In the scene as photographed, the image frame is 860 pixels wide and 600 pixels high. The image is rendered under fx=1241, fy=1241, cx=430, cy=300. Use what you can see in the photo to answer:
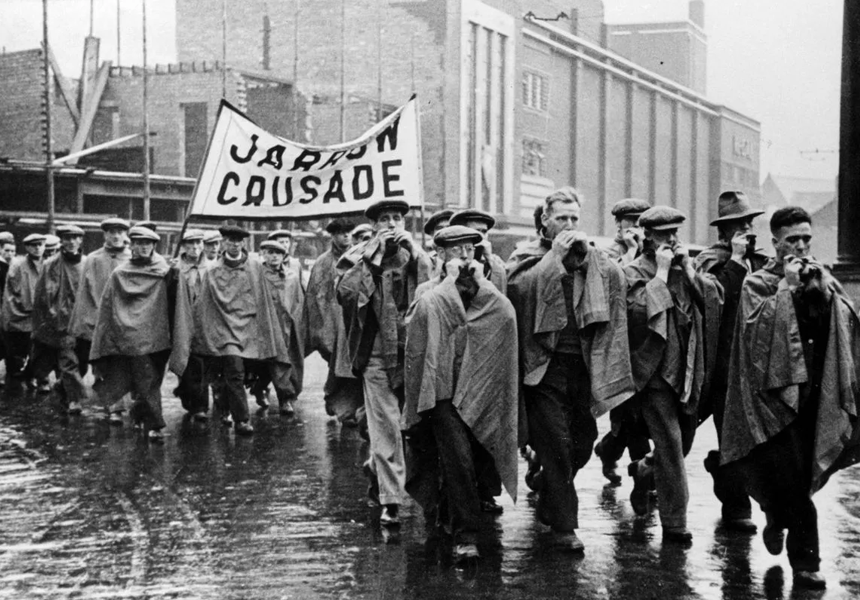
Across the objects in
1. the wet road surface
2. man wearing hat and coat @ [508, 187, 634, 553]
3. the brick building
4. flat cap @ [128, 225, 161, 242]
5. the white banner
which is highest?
the brick building

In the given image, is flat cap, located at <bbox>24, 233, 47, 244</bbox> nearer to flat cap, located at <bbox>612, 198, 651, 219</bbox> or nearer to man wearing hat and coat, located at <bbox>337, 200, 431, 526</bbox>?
man wearing hat and coat, located at <bbox>337, 200, 431, 526</bbox>

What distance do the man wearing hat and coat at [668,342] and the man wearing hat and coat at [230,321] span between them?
5.17 m

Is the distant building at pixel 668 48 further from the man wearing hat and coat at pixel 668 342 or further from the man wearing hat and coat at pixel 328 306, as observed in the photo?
the man wearing hat and coat at pixel 668 342

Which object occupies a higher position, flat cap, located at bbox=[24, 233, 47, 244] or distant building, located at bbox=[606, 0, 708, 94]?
distant building, located at bbox=[606, 0, 708, 94]

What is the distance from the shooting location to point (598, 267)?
697 cm

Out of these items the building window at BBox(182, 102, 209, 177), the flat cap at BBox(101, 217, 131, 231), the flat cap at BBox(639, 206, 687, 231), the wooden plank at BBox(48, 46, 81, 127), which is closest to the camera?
the flat cap at BBox(639, 206, 687, 231)

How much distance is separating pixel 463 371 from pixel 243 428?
16.5 ft

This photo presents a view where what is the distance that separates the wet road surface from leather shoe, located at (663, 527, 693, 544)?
0.18 ft

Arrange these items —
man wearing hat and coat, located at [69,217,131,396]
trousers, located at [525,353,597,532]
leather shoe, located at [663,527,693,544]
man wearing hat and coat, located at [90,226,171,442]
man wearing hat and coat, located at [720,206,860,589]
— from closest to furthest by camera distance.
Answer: man wearing hat and coat, located at [720,206,860,589] < trousers, located at [525,353,597,532] < leather shoe, located at [663,527,693,544] < man wearing hat and coat, located at [90,226,171,442] < man wearing hat and coat, located at [69,217,131,396]

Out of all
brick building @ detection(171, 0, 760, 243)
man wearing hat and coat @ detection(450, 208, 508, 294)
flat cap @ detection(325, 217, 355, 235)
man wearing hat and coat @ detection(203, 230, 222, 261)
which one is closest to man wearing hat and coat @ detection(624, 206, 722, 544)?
man wearing hat and coat @ detection(450, 208, 508, 294)

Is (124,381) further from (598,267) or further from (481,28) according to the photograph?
(481,28)

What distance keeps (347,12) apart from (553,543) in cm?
3789

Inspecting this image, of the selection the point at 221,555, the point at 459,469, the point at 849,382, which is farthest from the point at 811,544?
the point at 221,555

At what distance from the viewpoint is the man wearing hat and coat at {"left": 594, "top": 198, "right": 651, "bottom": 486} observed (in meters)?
7.52
